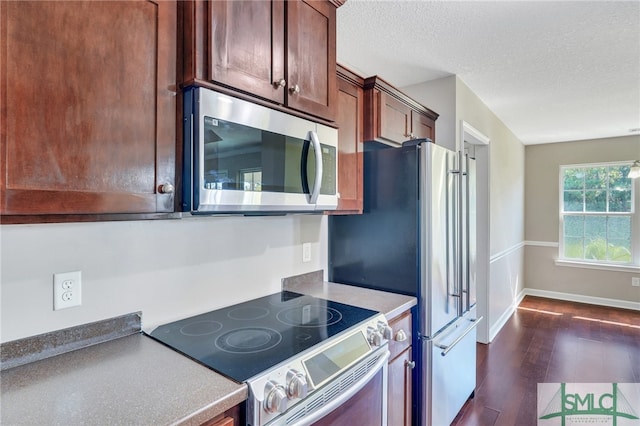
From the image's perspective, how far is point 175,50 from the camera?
1.08m

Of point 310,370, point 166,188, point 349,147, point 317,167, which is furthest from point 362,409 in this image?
point 349,147

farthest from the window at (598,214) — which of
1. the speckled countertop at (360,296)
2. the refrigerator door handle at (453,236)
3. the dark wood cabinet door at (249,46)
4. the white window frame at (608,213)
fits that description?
the dark wood cabinet door at (249,46)

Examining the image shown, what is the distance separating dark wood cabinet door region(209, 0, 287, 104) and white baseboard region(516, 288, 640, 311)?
5.21 m

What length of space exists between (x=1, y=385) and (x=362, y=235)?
1651mm

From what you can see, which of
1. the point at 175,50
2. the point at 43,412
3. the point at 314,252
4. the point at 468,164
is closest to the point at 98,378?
the point at 43,412

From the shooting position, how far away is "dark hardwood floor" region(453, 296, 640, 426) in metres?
2.41

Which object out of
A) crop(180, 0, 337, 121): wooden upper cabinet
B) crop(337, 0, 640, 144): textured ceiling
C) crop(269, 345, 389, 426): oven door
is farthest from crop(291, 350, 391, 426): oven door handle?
crop(337, 0, 640, 144): textured ceiling

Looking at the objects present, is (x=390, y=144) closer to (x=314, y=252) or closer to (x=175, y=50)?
(x=314, y=252)

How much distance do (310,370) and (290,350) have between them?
0.09 metres

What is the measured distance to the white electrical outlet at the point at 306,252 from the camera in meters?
2.05

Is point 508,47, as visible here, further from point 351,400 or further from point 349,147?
point 351,400

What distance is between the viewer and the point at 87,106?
0.91 meters

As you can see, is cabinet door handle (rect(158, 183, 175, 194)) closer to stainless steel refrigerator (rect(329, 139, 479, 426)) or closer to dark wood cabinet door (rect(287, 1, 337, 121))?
dark wood cabinet door (rect(287, 1, 337, 121))

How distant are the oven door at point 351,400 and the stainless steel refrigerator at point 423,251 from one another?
18.2 inches
